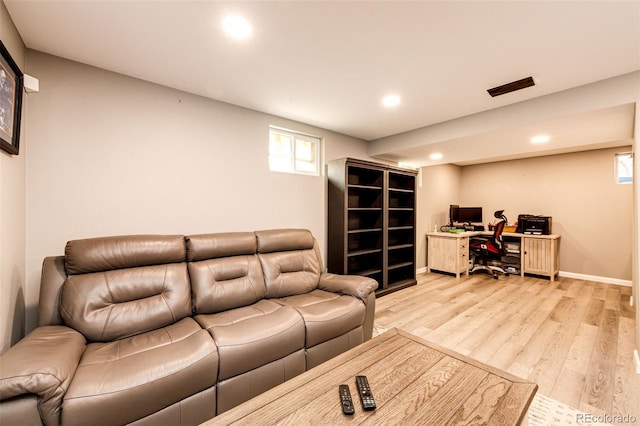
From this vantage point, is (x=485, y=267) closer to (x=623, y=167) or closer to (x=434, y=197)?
(x=434, y=197)

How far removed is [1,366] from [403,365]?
68.7 inches

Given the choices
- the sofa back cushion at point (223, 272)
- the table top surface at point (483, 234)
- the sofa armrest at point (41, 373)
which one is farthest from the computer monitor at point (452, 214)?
the sofa armrest at point (41, 373)

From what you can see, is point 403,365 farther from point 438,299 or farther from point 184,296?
point 438,299

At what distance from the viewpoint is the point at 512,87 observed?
8.08 feet

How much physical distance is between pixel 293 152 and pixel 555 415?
10.8 feet

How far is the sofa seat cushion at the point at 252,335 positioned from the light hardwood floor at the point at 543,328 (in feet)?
4.81

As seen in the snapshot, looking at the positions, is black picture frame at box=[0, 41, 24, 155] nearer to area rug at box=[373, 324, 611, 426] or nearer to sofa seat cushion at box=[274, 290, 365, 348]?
sofa seat cushion at box=[274, 290, 365, 348]

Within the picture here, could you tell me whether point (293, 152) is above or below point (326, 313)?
above

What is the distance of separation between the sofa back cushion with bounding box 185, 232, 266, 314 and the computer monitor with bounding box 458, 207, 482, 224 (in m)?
4.93

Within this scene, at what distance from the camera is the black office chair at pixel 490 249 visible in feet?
16.6

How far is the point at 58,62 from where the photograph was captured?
2.04 m

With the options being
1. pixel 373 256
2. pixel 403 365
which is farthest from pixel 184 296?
pixel 373 256

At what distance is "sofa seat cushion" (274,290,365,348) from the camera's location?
78.4 inches

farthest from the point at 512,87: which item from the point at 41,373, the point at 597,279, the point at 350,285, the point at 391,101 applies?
the point at 597,279
